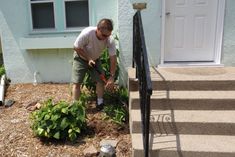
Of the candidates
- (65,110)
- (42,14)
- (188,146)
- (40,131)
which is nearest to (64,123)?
(65,110)

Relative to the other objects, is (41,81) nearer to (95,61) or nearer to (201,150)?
(95,61)

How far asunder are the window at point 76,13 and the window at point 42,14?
1.02 feet

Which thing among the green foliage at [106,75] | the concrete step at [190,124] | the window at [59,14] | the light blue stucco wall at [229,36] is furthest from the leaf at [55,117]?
the light blue stucco wall at [229,36]

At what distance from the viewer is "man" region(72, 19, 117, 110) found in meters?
3.76

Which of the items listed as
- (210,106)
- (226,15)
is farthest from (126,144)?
(226,15)

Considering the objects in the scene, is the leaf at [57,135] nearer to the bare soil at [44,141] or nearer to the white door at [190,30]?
the bare soil at [44,141]

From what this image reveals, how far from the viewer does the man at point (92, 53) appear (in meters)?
3.76

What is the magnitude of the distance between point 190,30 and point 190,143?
2256 millimetres

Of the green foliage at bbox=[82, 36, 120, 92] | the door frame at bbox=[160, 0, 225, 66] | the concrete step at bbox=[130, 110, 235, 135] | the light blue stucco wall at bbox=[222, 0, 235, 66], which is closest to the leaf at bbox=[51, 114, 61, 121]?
the concrete step at bbox=[130, 110, 235, 135]

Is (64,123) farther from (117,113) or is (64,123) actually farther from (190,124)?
(190,124)

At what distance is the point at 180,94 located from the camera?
3.62m

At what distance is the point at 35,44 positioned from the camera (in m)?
5.20

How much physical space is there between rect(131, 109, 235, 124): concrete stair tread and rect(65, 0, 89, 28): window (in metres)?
2.57

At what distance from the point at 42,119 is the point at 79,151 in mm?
650
